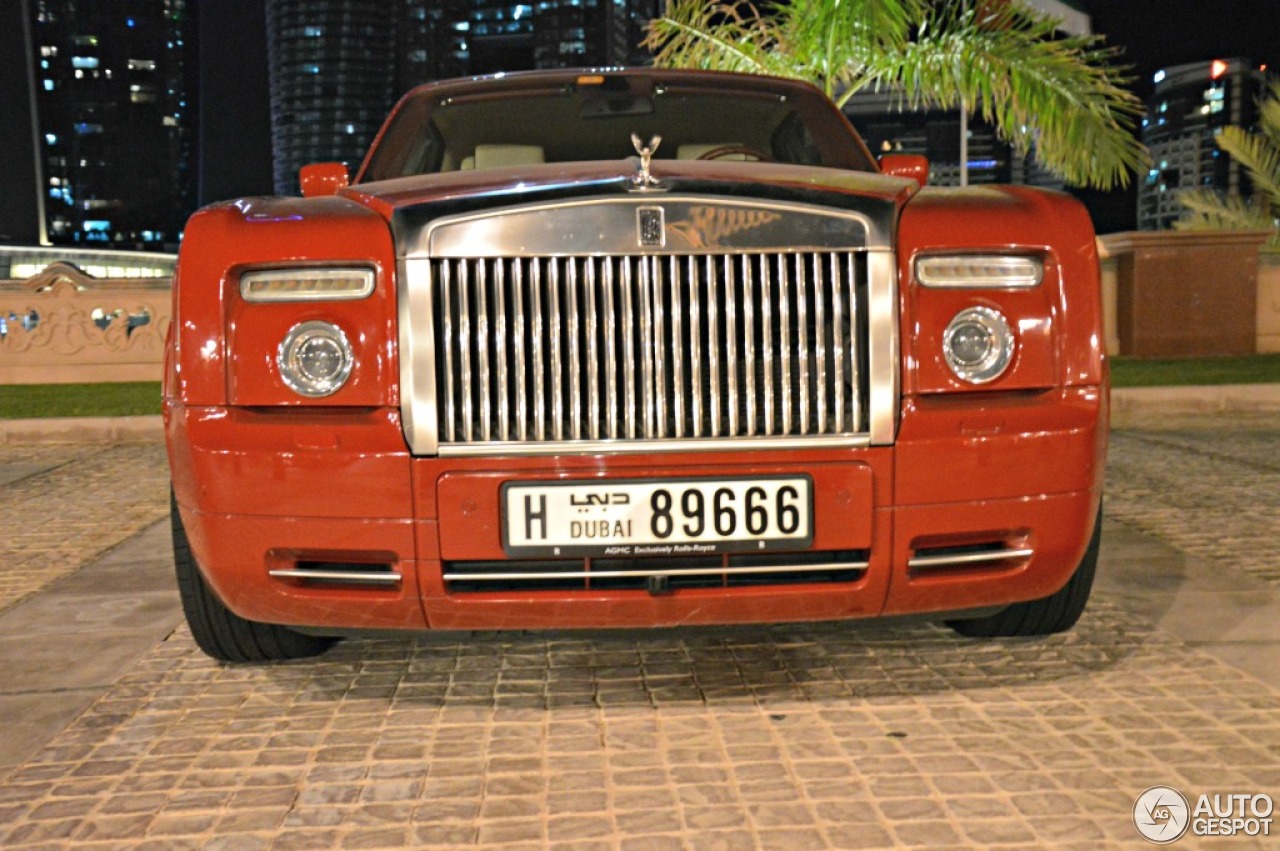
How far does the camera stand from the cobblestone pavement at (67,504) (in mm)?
4816

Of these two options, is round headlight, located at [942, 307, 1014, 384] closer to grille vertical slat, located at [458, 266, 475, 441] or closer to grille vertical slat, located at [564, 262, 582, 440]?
grille vertical slat, located at [564, 262, 582, 440]

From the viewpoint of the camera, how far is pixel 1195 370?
12320 mm

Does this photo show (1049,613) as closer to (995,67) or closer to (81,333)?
(995,67)

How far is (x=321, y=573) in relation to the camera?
105 inches

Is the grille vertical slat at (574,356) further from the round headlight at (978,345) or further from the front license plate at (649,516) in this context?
the round headlight at (978,345)

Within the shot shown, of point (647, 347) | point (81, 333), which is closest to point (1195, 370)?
point (647, 347)

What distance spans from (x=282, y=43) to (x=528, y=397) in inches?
5303

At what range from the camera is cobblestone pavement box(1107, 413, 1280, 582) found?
15.3ft

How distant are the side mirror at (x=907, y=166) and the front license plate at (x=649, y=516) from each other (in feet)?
5.53

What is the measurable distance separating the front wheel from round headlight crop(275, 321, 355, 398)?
184 centimetres

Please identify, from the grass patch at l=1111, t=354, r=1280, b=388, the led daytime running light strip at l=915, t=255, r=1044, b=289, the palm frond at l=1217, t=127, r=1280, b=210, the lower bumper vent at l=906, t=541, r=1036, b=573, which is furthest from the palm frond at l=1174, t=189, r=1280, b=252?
the lower bumper vent at l=906, t=541, r=1036, b=573

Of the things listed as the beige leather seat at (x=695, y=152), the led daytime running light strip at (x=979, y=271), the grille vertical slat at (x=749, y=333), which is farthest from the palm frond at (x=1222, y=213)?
the grille vertical slat at (x=749, y=333)

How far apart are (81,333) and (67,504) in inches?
392

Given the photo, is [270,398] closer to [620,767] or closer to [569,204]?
[569,204]
